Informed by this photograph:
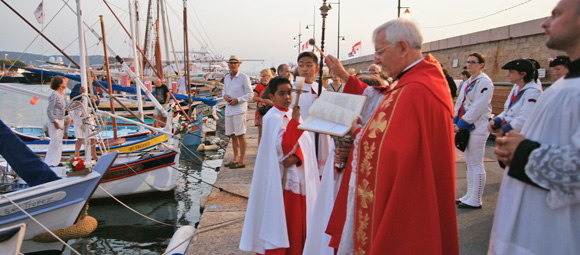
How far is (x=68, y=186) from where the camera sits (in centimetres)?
597

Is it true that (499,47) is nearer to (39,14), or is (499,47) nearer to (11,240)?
(39,14)

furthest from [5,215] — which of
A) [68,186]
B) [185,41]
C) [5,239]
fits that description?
[185,41]

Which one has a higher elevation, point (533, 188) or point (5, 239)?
point (533, 188)

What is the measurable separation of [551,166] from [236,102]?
6704 millimetres

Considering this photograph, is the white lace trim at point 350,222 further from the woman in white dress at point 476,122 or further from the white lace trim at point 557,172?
the woman in white dress at point 476,122

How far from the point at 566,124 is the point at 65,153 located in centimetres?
1024

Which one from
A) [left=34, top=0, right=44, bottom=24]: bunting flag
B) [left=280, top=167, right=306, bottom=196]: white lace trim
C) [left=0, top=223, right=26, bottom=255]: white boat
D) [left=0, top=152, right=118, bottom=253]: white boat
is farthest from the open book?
[left=34, top=0, right=44, bottom=24]: bunting flag

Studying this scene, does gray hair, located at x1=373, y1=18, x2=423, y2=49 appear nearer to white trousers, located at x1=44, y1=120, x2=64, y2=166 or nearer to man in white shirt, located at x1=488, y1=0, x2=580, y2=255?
man in white shirt, located at x1=488, y1=0, x2=580, y2=255

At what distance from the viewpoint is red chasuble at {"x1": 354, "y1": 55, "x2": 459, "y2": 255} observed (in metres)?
1.95

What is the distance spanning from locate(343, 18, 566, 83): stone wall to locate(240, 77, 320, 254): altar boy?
31.0ft

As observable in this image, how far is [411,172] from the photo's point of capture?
1950mm

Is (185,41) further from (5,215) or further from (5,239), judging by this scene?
(5,239)

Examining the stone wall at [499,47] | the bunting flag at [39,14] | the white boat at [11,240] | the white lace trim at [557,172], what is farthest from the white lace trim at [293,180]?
the stone wall at [499,47]

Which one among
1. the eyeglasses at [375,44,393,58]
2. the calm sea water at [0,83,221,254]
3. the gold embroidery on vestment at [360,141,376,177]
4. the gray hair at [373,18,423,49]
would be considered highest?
the gray hair at [373,18,423,49]
